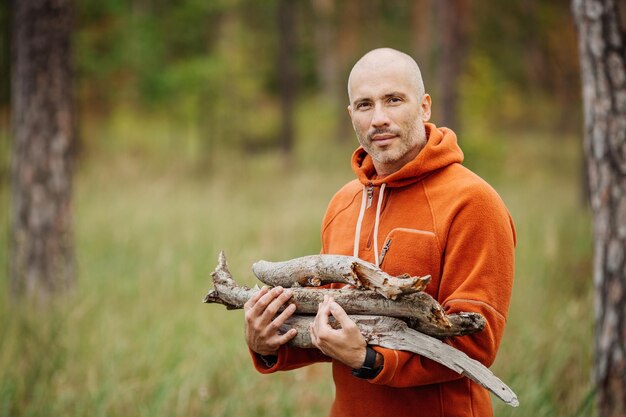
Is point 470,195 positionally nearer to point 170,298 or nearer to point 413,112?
point 413,112

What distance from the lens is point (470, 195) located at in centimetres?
193

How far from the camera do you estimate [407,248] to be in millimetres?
2010

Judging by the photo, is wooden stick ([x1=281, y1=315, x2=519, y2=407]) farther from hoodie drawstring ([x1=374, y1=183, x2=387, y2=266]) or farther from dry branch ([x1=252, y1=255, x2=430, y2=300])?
hoodie drawstring ([x1=374, y1=183, x2=387, y2=266])

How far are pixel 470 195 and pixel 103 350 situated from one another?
145 inches

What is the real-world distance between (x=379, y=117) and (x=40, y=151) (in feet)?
16.1

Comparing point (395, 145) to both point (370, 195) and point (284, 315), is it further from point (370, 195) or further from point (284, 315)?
point (284, 315)

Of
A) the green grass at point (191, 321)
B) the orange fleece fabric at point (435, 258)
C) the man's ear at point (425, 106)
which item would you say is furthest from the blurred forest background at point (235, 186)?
the man's ear at point (425, 106)

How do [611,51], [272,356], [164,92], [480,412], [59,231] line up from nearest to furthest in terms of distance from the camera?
[480,412]
[272,356]
[611,51]
[59,231]
[164,92]

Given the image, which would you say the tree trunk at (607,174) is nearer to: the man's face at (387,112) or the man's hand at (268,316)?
the man's face at (387,112)

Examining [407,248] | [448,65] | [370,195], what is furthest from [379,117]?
[448,65]

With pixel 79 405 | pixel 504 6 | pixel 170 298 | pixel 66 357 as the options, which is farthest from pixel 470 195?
pixel 504 6

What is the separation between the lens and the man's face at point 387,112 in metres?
2.05

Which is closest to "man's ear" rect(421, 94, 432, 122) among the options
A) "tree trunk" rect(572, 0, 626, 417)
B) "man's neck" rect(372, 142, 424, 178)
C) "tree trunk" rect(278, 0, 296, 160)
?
"man's neck" rect(372, 142, 424, 178)

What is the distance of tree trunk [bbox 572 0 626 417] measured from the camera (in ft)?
11.3
